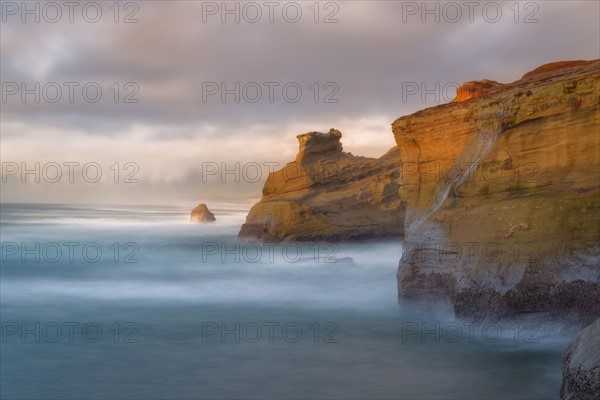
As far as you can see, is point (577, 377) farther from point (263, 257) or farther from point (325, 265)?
point (263, 257)

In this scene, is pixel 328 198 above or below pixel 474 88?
below

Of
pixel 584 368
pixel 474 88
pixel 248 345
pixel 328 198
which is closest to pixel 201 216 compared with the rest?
pixel 328 198

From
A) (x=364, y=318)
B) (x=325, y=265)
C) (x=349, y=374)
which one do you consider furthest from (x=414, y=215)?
(x=325, y=265)

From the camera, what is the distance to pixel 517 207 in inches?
482

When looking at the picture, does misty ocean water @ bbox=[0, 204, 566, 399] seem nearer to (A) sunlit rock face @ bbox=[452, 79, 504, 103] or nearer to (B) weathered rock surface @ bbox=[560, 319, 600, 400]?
(B) weathered rock surface @ bbox=[560, 319, 600, 400]

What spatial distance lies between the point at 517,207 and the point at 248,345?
6492 mm

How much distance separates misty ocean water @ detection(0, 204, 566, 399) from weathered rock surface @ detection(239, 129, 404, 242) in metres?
13.1

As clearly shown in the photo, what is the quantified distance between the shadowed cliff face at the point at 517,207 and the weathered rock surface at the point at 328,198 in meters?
22.5

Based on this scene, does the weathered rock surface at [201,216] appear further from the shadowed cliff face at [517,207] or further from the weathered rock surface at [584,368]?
the weathered rock surface at [584,368]

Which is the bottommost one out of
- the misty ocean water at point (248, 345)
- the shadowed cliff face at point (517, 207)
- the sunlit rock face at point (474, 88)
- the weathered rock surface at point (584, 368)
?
the misty ocean water at point (248, 345)

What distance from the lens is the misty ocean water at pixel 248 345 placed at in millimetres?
10258

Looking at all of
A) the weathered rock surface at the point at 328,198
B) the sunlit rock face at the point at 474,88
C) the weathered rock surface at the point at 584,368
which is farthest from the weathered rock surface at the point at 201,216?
the weathered rock surface at the point at 584,368

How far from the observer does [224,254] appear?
34.2 m

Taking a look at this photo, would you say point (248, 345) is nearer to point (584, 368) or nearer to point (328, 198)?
point (584, 368)
